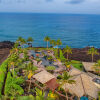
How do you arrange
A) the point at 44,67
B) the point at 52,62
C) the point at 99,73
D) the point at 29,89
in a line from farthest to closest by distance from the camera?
the point at 52,62 → the point at 44,67 → the point at 99,73 → the point at 29,89

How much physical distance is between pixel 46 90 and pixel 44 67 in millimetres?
10607

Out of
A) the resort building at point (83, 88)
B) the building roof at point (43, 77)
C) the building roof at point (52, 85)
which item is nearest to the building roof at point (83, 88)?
the resort building at point (83, 88)

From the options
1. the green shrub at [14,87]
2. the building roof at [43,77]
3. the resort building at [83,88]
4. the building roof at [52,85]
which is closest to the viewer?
the resort building at [83,88]

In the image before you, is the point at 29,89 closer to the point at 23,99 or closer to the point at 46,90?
the point at 46,90

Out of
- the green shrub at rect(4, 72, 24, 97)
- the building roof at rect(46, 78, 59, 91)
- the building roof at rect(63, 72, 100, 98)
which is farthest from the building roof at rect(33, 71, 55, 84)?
the building roof at rect(63, 72, 100, 98)

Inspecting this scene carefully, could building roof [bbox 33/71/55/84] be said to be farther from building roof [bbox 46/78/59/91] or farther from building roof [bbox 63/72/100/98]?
building roof [bbox 63/72/100/98]

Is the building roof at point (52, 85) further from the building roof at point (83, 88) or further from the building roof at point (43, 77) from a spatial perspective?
the building roof at point (83, 88)

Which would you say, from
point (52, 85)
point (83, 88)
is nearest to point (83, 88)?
point (83, 88)

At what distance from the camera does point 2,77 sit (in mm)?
30484

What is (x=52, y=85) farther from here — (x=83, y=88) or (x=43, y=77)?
(x=83, y=88)

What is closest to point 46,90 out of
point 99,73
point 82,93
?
point 82,93

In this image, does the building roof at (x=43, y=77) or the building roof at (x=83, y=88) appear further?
the building roof at (x=43, y=77)

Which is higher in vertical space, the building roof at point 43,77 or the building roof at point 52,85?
the building roof at point 43,77

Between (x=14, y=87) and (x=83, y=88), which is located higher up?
(x=83, y=88)
